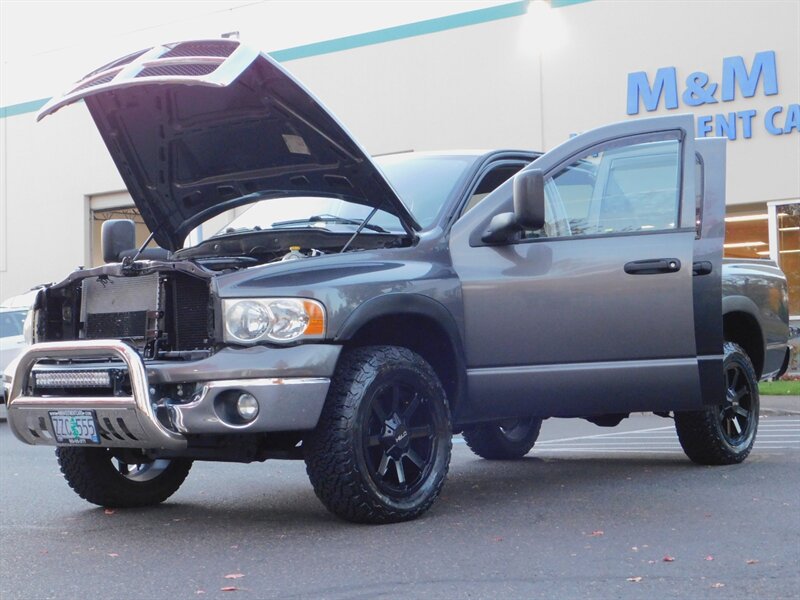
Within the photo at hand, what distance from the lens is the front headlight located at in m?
5.61

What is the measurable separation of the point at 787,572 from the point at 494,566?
3.56 ft

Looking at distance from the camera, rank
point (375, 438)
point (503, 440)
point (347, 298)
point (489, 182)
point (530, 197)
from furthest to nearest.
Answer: point (503, 440)
point (489, 182)
point (530, 197)
point (375, 438)
point (347, 298)

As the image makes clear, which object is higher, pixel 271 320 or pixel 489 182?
pixel 489 182

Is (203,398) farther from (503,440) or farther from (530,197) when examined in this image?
(503,440)

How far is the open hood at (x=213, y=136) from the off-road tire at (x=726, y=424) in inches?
93.6

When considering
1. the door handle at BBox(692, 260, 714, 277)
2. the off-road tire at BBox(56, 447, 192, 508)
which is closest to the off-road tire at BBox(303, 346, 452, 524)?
the off-road tire at BBox(56, 447, 192, 508)

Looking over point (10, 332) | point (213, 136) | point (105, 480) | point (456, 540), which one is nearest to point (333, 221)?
point (213, 136)

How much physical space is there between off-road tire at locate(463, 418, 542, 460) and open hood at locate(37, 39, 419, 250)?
261cm

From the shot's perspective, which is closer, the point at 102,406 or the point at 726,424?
the point at 102,406

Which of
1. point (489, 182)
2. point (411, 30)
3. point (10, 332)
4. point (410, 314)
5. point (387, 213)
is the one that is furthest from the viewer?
point (411, 30)

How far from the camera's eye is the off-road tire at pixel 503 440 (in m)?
8.77

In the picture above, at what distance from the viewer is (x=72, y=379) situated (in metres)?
5.81

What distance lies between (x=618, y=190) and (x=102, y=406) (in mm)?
3052

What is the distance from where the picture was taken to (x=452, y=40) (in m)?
23.6
